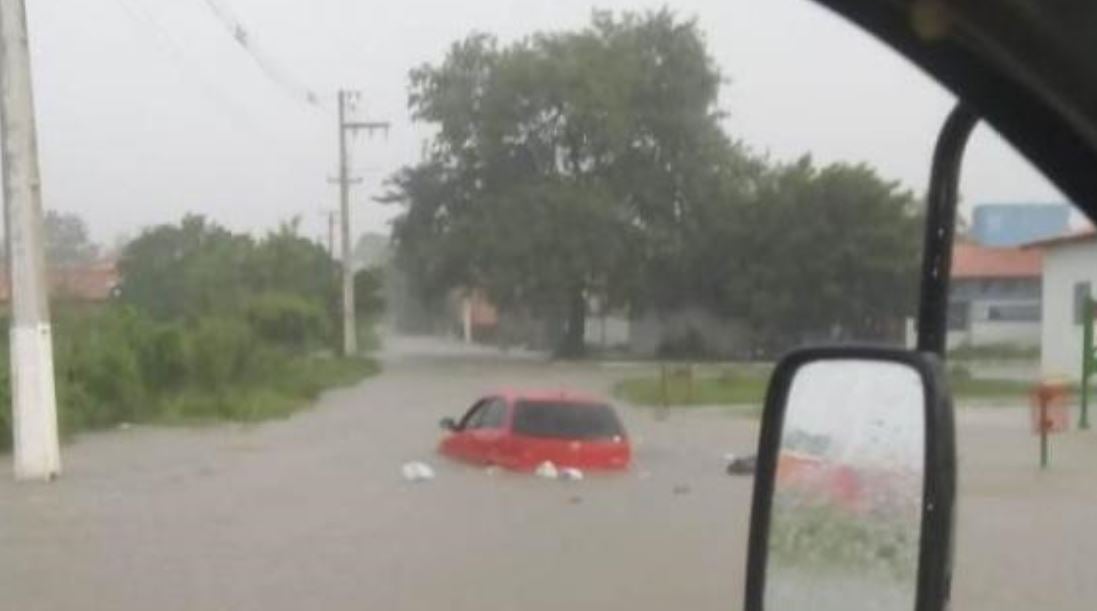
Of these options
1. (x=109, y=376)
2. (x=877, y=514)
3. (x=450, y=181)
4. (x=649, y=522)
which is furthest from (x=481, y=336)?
(x=877, y=514)

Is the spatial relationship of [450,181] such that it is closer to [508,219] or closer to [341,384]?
[508,219]

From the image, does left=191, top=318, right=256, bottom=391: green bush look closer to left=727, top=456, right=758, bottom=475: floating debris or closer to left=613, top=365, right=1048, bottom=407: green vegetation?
left=613, top=365, right=1048, bottom=407: green vegetation

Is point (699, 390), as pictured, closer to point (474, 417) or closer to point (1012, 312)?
point (1012, 312)

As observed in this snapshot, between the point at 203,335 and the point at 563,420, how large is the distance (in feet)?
55.3

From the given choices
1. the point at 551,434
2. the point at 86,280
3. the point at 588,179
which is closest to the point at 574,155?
the point at 588,179

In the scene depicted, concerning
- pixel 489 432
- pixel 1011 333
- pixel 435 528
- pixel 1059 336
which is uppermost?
pixel 1011 333

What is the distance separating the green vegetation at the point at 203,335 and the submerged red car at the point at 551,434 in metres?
7.29

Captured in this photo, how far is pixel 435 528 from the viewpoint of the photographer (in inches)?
634

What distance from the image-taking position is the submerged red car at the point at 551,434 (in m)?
18.9

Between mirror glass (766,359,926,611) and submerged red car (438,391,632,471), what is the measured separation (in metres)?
15.4

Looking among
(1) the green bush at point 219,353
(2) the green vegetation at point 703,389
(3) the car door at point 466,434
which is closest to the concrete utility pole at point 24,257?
(3) the car door at point 466,434

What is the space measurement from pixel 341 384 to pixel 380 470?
19045mm

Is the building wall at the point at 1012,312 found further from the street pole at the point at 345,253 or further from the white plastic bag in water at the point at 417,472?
the street pole at the point at 345,253

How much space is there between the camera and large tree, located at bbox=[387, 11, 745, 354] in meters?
44.2
